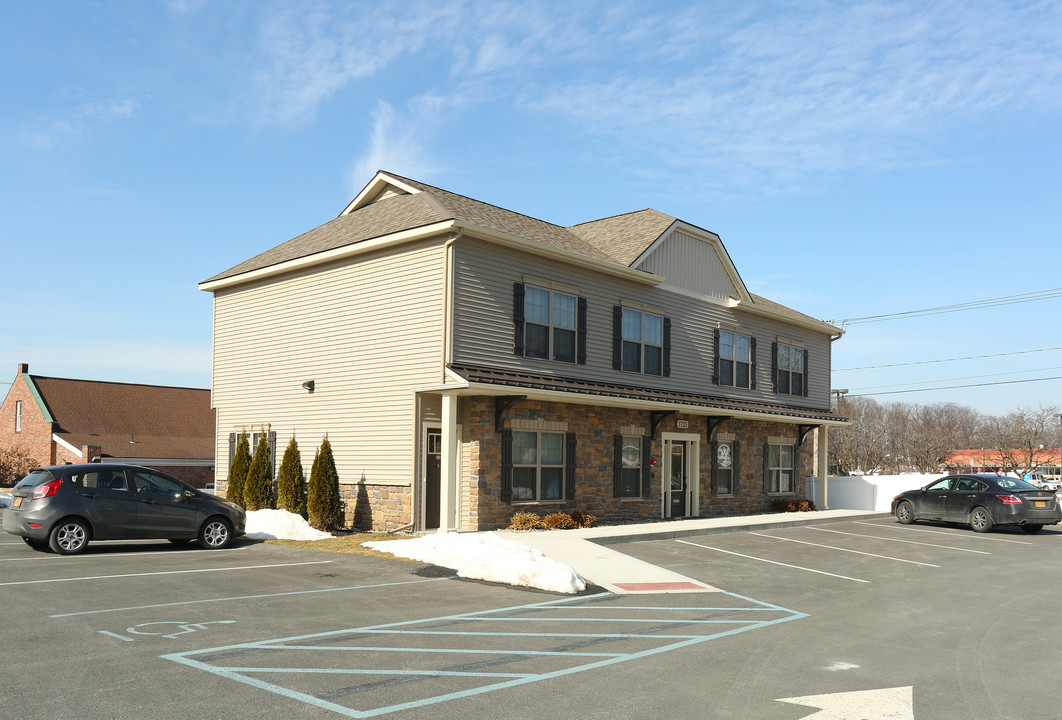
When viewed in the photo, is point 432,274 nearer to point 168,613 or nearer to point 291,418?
point 291,418

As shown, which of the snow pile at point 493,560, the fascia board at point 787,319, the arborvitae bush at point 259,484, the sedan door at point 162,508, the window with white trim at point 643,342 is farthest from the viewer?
the fascia board at point 787,319

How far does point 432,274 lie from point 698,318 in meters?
10.1

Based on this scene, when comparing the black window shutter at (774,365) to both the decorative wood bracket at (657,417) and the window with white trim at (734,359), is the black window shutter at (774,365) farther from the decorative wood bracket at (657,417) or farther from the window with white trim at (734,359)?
the decorative wood bracket at (657,417)

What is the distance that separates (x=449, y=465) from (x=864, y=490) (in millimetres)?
20906

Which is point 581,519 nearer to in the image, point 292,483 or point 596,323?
point 596,323

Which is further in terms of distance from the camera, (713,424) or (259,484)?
(713,424)

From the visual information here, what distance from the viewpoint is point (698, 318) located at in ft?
86.6

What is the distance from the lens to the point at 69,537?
1504cm

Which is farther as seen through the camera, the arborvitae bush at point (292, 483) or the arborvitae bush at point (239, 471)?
the arborvitae bush at point (239, 471)

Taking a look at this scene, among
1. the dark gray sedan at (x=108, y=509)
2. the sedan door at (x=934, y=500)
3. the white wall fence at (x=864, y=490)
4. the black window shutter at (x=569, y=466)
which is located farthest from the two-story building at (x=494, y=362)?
the white wall fence at (x=864, y=490)

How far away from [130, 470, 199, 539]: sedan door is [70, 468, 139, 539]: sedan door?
0.52 feet

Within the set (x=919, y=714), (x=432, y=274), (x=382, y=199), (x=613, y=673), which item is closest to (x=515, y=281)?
(x=432, y=274)

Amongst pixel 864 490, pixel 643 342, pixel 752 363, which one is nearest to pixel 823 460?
pixel 864 490

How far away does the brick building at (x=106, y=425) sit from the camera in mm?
37500
